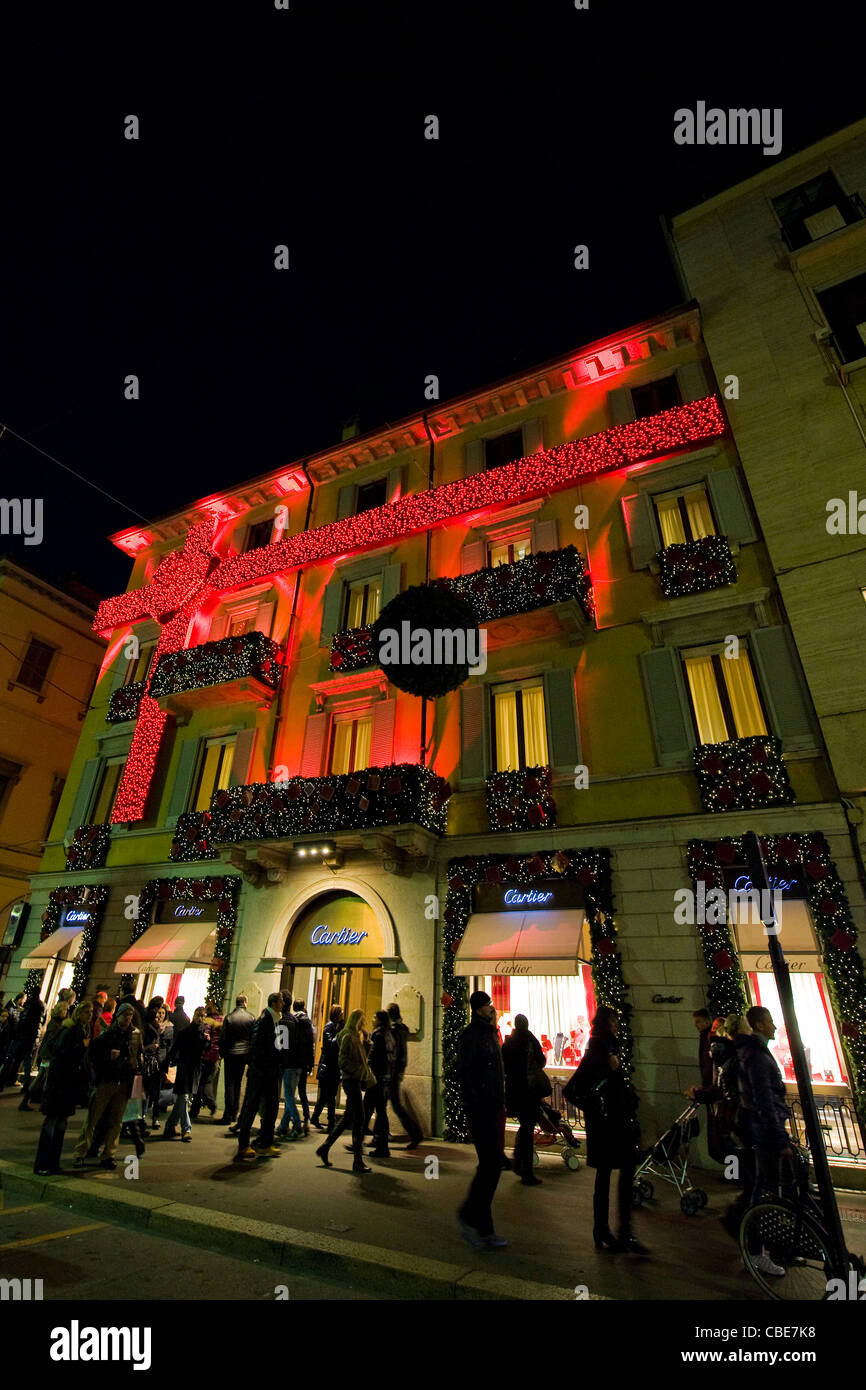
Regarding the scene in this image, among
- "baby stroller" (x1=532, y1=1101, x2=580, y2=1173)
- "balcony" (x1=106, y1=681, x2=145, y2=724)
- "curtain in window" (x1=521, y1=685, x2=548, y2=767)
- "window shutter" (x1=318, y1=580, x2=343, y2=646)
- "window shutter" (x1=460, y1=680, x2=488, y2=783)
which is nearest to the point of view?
"baby stroller" (x1=532, y1=1101, x2=580, y2=1173)

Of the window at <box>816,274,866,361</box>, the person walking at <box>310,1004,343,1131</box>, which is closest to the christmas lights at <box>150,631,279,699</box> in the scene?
the person walking at <box>310,1004,343,1131</box>

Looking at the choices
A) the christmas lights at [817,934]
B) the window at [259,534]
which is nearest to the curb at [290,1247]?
the christmas lights at [817,934]

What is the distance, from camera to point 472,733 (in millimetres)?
13914

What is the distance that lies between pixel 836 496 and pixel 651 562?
350 centimetres

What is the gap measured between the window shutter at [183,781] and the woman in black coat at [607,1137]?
13506 millimetres

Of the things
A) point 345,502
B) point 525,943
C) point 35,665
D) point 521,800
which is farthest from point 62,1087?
point 35,665

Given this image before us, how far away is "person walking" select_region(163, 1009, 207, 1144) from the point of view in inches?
397

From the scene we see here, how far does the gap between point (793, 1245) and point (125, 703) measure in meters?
19.3

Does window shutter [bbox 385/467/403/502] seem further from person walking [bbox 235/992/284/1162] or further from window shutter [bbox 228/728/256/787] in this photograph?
person walking [bbox 235/992/284/1162]

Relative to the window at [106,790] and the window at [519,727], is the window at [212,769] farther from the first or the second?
the window at [519,727]

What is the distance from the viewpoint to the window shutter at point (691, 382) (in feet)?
49.8

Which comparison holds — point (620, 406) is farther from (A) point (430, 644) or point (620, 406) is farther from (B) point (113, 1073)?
(B) point (113, 1073)

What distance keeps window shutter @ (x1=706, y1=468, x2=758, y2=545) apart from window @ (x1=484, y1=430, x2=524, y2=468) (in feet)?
18.0
